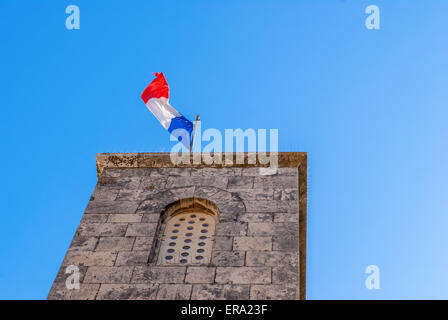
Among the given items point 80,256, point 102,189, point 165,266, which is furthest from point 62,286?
point 102,189

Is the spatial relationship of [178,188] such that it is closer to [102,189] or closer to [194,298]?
[102,189]

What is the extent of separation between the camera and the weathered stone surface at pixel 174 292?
13.8 m

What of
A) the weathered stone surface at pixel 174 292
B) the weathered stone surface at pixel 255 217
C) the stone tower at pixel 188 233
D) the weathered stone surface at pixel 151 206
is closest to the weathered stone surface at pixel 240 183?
the stone tower at pixel 188 233

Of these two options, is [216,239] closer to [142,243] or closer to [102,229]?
[142,243]

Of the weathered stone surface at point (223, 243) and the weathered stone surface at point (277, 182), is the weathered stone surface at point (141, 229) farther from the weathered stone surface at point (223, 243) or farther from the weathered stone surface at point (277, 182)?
the weathered stone surface at point (277, 182)

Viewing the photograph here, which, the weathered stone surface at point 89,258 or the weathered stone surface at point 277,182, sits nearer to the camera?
the weathered stone surface at point 89,258

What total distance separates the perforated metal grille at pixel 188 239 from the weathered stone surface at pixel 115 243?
1.98 ft

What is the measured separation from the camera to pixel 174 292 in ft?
45.6

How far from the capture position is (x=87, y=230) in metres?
15.7

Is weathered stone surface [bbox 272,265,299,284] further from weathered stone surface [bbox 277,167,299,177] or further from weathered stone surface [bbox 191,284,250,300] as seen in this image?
weathered stone surface [bbox 277,167,299,177]

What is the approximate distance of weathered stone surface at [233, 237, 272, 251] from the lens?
14.8m

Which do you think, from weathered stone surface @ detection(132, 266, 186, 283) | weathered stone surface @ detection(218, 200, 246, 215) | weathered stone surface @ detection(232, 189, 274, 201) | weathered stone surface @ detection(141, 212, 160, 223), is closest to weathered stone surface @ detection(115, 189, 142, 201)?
weathered stone surface @ detection(141, 212, 160, 223)

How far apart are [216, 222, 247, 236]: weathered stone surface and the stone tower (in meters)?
0.02
